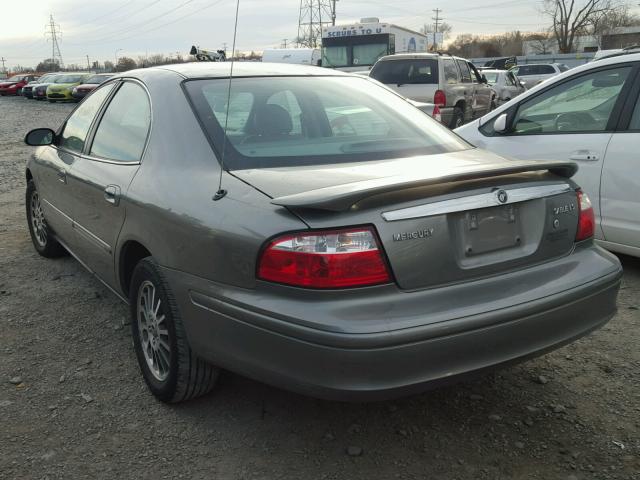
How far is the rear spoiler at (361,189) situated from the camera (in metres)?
2.16

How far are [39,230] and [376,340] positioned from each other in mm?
4205

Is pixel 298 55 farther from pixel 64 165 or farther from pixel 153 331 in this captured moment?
pixel 153 331

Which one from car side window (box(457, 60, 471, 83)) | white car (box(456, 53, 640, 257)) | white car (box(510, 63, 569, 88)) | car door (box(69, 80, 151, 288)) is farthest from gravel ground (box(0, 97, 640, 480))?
white car (box(510, 63, 569, 88))

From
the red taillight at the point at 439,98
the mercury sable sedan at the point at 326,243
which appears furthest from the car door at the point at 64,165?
the red taillight at the point at 439,98

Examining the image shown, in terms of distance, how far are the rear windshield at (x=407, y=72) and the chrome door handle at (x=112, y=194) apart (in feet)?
34.5

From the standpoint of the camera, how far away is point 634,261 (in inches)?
191

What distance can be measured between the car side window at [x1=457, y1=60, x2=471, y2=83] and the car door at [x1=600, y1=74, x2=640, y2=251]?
33.5 ft

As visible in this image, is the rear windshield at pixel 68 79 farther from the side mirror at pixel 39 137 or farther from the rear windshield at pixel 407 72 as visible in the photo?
the side mirror at pixel 39 137

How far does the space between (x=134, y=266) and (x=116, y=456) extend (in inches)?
40.2

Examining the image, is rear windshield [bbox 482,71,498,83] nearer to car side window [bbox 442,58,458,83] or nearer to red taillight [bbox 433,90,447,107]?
car side window [bbox 442,58,458,83]

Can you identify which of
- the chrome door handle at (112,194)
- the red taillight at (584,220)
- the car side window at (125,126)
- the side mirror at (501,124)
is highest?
the car side window at (125,126)

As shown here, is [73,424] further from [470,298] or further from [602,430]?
[602,430]

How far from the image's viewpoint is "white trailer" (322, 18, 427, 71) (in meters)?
19.3

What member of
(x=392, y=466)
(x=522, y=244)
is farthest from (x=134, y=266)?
(x=522, y=244)
